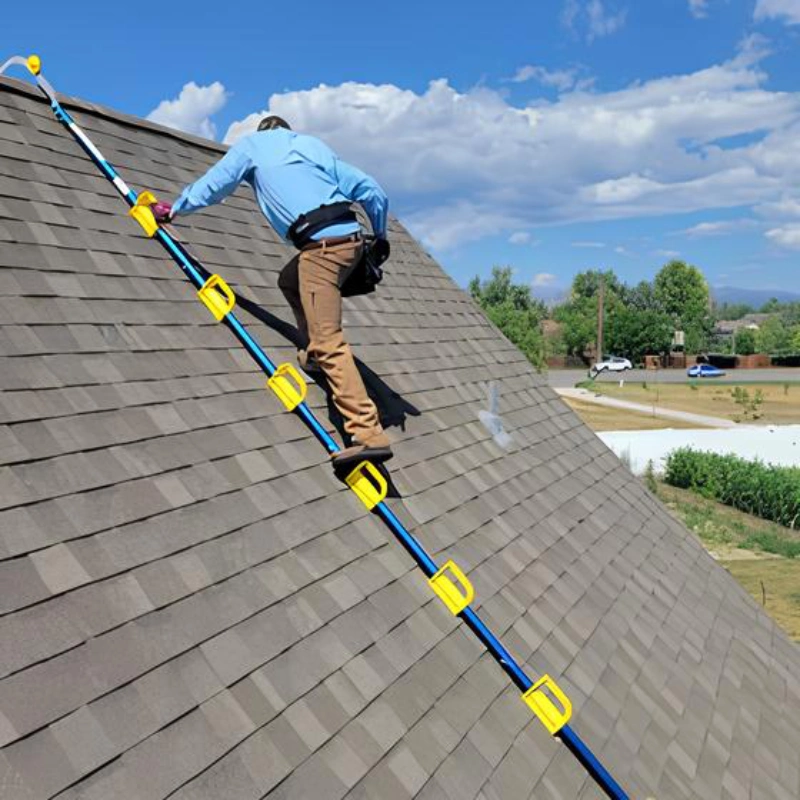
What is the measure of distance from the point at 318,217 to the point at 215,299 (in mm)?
814

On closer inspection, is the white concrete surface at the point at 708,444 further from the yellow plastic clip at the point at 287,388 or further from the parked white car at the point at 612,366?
the parked white car at the point at 612,366

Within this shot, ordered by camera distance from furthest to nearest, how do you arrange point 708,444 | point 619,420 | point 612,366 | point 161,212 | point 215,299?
point 612,366, point 619,420, point 708,444, point 161,212, point 215,299

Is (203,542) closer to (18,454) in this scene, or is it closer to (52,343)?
(18,454)

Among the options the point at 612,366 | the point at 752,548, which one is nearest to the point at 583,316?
the point at 612,366

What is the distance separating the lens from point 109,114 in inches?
226

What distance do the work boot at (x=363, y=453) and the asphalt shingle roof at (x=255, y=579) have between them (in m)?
0.11

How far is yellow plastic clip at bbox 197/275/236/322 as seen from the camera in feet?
14.8

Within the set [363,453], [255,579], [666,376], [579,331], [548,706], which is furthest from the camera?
[579,331]

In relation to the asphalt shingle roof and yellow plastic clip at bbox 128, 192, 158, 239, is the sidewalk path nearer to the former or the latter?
the asphalt shingle roof

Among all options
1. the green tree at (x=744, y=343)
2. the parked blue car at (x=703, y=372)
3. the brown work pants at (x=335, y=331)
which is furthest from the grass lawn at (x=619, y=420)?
the green tree at (x=744, y=343)

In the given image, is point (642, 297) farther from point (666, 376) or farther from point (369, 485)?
point (369, 485)

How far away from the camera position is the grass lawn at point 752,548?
1727cm

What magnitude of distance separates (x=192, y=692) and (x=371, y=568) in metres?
1.33

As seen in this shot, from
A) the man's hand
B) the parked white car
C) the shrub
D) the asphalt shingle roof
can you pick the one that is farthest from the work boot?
the parked white car
